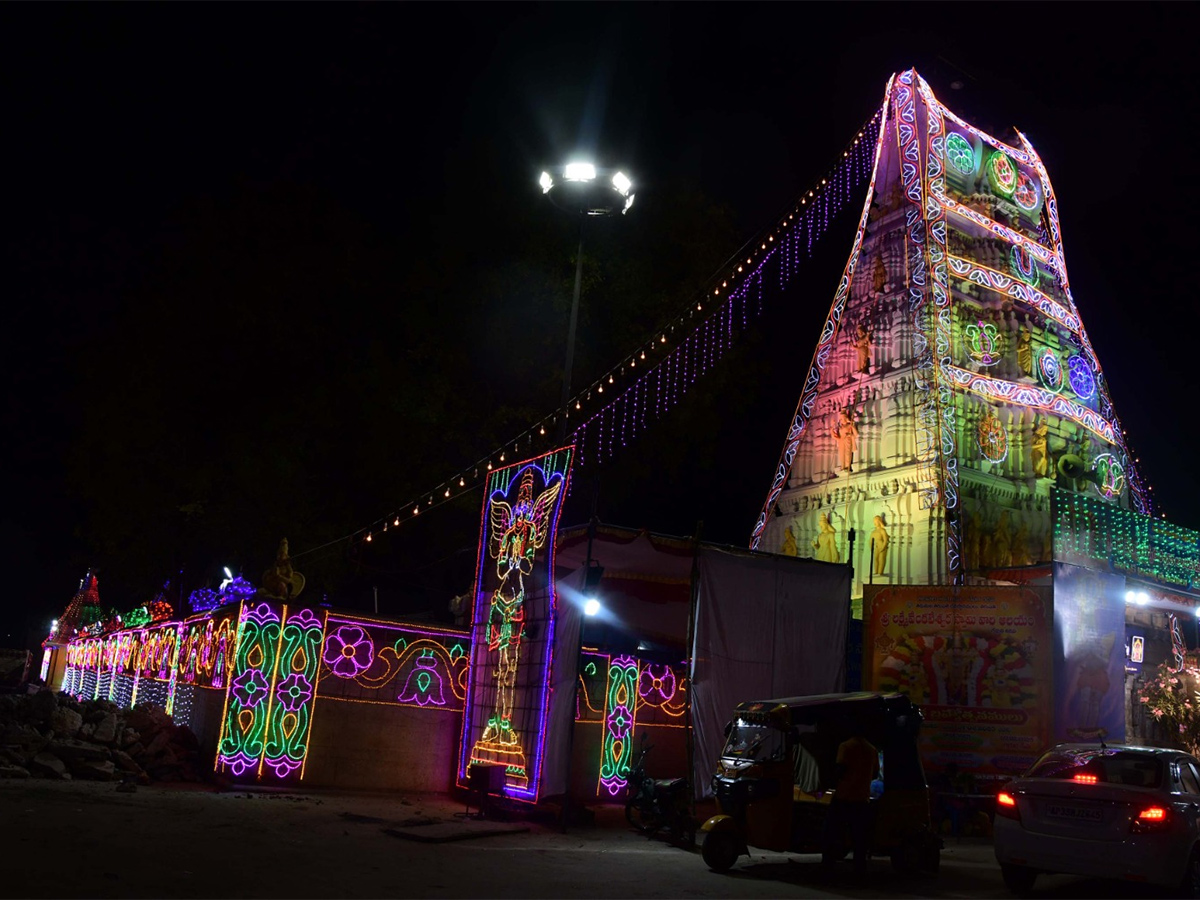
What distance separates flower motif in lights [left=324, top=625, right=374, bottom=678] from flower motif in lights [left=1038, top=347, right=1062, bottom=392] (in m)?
15.0

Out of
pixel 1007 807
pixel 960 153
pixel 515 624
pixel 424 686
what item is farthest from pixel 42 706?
pixel 960 153

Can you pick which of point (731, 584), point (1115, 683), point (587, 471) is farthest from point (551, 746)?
point (587, 471)

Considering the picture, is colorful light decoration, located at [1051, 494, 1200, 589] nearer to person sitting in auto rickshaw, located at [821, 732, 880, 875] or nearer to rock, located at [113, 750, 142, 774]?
person sitting in auto rickshaw, located at [821, 732, 880, 875]

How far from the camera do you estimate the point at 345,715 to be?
1397cm

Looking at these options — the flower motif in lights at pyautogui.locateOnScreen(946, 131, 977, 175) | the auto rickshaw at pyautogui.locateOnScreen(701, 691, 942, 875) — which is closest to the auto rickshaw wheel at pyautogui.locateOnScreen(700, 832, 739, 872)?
the auto rickshaw at pyautogui.locateOnScreen(701, 691, 942, 875)

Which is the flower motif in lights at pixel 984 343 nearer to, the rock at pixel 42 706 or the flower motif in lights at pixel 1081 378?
the flower motif in lights at pixel 1081 378

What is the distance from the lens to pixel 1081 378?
21.7 meters

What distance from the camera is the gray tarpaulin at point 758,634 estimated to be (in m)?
12.6

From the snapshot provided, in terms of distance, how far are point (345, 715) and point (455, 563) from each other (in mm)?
9087

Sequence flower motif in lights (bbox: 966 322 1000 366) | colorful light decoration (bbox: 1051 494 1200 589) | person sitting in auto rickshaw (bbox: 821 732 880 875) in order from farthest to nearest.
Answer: flower motif in lights (bbox: 966 322 1000 366) → colorful light decoration (bbox: 1051 494 1200 589) → person sitting in auto rickshaw (bbox: 821 732 880 875)

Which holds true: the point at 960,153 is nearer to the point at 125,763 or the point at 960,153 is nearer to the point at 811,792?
the point at 811,792

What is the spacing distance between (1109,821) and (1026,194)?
1845 cm

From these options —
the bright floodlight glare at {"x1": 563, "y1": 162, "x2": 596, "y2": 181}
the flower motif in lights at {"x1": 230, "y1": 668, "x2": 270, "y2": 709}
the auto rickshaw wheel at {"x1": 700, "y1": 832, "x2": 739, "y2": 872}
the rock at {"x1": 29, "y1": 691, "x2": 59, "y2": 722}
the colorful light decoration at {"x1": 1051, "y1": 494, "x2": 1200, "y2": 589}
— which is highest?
the bright floodlight glare at {"x1": 563, "y1": 162, "x2": 596, "y2": 181}

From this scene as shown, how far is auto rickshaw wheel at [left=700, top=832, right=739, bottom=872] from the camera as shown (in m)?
9.23
